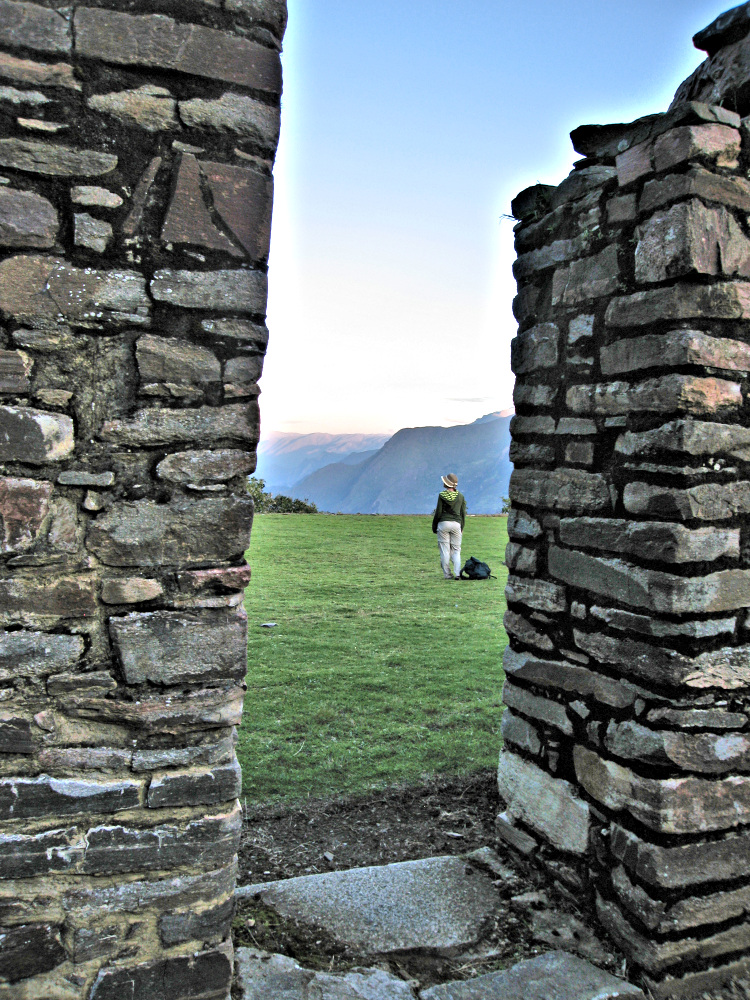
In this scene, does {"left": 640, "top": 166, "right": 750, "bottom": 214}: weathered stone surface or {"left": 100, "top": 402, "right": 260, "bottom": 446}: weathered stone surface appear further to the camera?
{"left": 640, "top": 166, "right": 750, "bottom": 214}: weathered stone surface

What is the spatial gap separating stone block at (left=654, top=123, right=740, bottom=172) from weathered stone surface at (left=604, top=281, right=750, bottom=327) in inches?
19.5

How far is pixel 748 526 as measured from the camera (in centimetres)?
282

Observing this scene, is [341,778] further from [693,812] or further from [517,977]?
[693,812]

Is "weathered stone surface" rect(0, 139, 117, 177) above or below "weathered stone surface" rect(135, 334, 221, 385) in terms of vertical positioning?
above

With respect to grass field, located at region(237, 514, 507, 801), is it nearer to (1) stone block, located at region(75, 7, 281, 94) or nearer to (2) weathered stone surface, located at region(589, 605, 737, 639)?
(2) weathered stone surface, located at region(589, 605, 737, 639)

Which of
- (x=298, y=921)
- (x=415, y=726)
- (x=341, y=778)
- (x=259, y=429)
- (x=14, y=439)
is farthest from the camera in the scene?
(x=415, y=726)

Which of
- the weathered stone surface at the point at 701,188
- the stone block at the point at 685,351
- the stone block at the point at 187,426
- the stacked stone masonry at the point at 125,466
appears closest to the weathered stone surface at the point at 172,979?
the stacked stone masonry at the point at 125,466

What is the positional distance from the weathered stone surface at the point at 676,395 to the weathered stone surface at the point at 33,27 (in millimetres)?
2407

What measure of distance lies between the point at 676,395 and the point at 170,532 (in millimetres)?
2001

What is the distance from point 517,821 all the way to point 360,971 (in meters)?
1.19

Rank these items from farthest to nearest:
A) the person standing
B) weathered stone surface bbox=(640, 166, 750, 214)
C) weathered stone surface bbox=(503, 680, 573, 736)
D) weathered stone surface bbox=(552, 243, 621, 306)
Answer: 1. the person standing
2. weathered stone surface bbox=(503, 680, 573, 736)
3. weathered stone surface bbox=(552, 243, 621, 306)
4. weathered stone surface bbox=(640, 166, 750, 214)

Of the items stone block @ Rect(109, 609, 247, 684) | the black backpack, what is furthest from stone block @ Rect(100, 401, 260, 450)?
the black backpack

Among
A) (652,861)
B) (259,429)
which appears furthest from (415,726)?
(259,429)

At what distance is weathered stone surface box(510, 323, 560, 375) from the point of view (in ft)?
11.2
